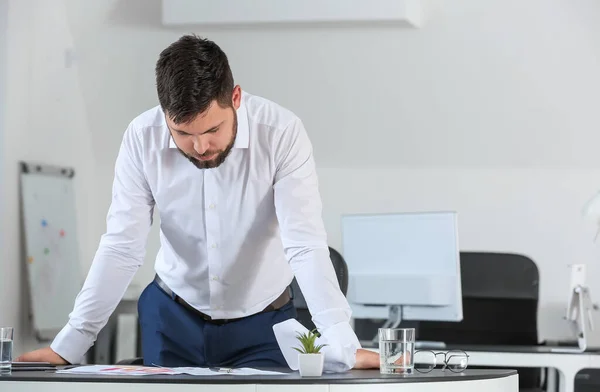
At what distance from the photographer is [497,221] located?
562cm

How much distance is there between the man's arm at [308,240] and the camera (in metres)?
2.17

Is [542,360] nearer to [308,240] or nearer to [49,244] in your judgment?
[308,240]

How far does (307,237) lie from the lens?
2289 mm

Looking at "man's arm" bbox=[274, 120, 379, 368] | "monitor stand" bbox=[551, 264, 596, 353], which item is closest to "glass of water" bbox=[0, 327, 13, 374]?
"man's arm" bbox=[274, 120, 379, 368]

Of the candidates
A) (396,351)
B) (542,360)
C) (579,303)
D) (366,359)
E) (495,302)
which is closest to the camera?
(396,351)

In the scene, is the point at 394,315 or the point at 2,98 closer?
the point at 394,315

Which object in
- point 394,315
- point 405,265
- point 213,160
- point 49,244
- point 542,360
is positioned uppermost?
point 213,160

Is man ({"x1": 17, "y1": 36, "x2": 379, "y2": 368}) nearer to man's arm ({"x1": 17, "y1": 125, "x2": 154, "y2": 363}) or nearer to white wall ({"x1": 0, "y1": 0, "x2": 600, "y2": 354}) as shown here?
man's arm ({"x1": 17, "y1": 125, "x2": 154, "y2": 363})

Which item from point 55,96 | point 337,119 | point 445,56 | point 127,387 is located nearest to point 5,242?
point 55,96

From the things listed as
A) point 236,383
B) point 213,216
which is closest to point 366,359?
point 236,383

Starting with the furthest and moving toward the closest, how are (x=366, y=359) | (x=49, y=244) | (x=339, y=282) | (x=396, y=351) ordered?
(x=49, y=244) → (x=339, y=282) → (x=366, y=359) → (x=396, y=351)

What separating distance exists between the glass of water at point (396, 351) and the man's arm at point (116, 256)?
0.75 metres

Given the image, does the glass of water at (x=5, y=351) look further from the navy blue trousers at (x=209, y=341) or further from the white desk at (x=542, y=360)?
the white desk at (x=542, y=360)

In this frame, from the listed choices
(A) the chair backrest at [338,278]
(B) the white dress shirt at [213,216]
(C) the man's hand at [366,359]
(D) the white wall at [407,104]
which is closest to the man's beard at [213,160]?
(B) the white dress shirt at [213,216]
